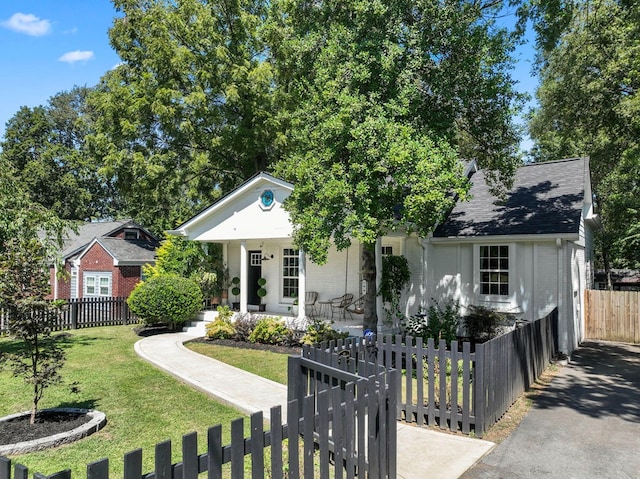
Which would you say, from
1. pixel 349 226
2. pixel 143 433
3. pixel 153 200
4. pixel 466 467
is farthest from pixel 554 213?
pixel 153 200

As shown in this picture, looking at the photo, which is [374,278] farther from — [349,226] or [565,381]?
[565,381]

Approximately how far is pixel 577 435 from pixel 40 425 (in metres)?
7.64

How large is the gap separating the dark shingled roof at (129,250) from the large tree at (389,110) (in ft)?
53.6

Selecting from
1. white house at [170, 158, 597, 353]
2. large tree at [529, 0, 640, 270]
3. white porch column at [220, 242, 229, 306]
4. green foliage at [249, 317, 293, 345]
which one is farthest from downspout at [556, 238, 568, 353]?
white porch column at [220, 242, 229, 306]

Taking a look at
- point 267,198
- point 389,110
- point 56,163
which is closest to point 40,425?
point 389,110

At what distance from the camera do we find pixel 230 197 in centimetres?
1570

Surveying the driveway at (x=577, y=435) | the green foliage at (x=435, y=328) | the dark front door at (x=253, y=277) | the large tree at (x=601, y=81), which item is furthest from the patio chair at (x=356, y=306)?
the large tree at (x=601, y=81)

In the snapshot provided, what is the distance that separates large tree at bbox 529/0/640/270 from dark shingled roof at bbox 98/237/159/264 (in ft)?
69.6

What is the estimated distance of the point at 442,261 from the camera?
546 inches

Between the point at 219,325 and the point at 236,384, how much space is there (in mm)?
5668

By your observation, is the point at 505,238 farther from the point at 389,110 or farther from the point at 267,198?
the point at 267,198

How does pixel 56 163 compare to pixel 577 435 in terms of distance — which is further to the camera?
pixel 56 163

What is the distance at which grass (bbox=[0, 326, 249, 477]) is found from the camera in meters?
5.40

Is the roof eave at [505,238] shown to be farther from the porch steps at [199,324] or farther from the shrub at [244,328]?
the porch steps at [199,324]
